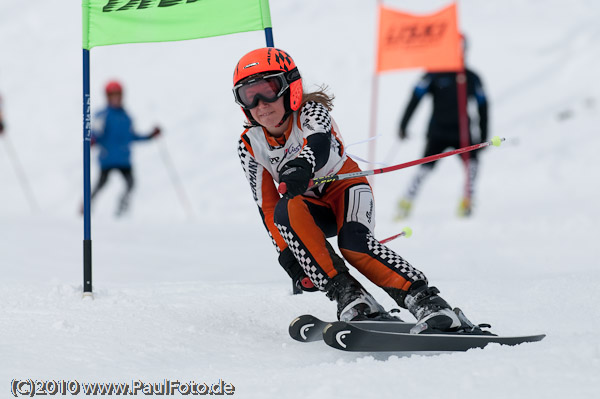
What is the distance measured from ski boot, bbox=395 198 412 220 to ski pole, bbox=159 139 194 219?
14.3 feet

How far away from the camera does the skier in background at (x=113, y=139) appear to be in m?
9.86

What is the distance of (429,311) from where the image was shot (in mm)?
2895

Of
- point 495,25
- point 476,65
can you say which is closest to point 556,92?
point 476,65

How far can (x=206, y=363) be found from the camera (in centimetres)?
292

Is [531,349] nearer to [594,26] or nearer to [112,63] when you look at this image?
[594,26]

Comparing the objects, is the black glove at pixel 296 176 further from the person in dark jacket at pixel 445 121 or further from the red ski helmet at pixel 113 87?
the red ski helmet at pixel 113 87

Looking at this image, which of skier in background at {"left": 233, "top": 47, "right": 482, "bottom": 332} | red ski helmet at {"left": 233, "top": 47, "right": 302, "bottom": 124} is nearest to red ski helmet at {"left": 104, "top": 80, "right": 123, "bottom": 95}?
skier in background at {"left": 233, "top": 47, "right": 482, "bottom": 332}

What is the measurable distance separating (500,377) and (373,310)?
977mm

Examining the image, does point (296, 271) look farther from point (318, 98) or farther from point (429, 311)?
point (318, 98)

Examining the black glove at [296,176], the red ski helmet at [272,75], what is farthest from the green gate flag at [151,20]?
the black glove at [296,176]

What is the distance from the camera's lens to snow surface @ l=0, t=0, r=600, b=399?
263cm

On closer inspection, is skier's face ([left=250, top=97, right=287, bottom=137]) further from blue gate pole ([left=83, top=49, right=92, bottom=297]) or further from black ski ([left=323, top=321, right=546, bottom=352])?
blue gate pole ([left=83, top=49, right=92, bottom=297])

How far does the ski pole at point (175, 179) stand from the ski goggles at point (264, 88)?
9343 millimetres

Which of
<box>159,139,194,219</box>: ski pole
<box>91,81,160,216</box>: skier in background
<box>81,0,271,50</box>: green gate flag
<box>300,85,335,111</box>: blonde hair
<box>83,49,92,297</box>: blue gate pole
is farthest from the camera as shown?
<box>159,139,194,219</box>: ski pole
